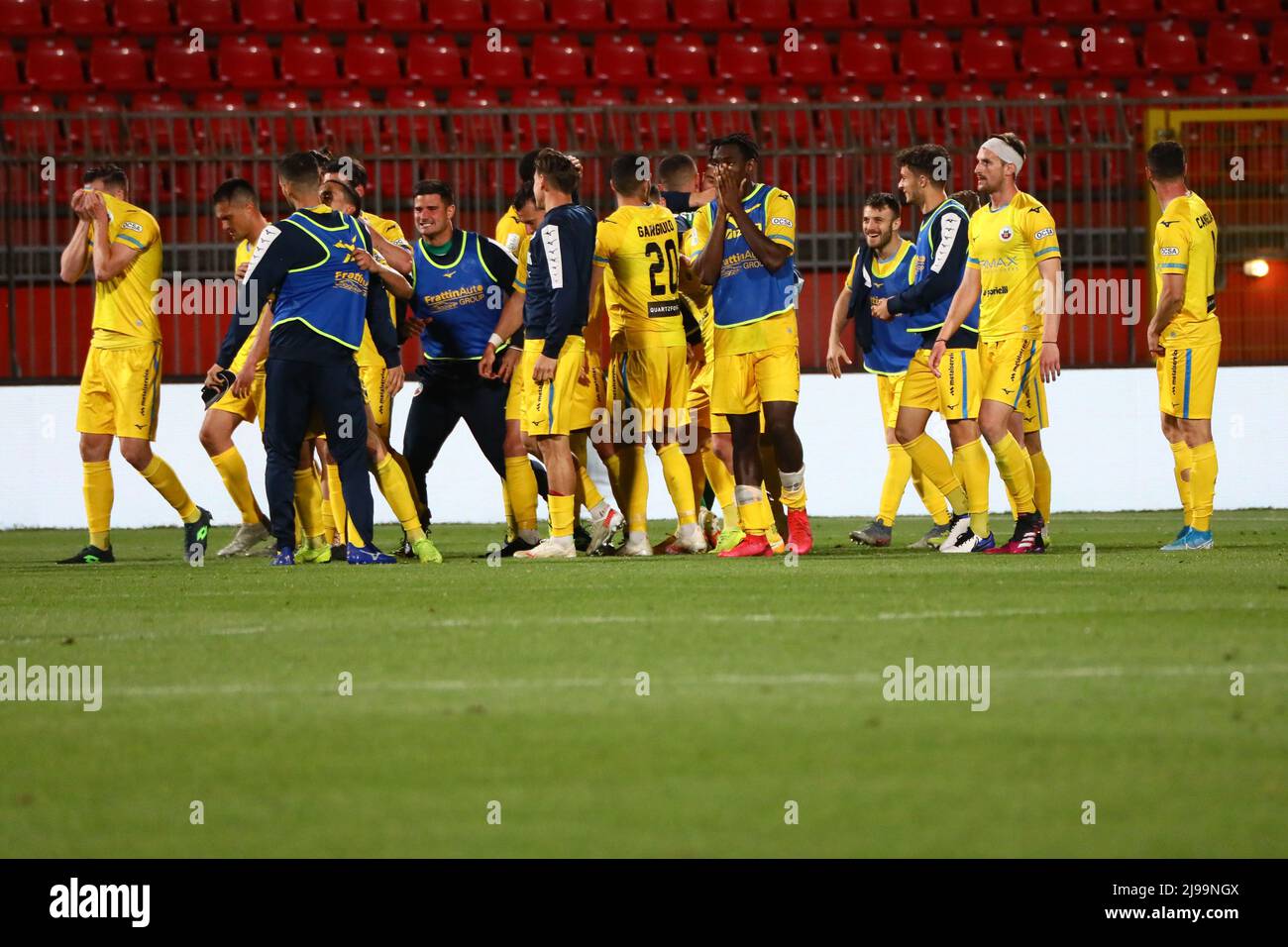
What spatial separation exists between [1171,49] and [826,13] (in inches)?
153

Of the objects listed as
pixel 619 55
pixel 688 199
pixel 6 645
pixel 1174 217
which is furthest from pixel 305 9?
pixel 6 645

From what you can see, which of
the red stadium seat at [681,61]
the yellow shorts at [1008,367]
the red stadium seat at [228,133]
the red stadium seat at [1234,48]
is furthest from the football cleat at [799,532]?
the red stadium seat at [1234,48]

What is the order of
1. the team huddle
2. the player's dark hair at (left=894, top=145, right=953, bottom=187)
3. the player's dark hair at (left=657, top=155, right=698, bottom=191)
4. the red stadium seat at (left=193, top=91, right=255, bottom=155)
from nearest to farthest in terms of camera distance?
the team huddle
the player's dark hair at (left=894, top=145, right=953, bottom=187)
the player's dark hair at (left=657, top=155, right=698, bottom=191)
the red stadium seat at (left=193, top=91, right=255, bottom=155)

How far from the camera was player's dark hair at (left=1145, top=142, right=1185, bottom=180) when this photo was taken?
33.1 ft

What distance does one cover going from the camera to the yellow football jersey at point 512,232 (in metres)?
11.3

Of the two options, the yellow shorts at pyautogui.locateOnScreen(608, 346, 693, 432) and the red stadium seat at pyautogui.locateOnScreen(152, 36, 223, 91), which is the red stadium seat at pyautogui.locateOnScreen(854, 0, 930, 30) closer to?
the red stadium seat at pyautogui.locateOnScreen(152, 36, 223, 91)

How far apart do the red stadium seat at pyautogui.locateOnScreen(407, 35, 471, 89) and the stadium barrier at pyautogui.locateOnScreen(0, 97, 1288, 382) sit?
376 cm

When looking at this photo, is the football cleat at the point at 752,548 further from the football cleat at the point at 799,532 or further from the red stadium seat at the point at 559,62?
the red stadium seat at the point at 559,62

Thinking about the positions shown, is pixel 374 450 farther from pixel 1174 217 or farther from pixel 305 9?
pixel 305 9

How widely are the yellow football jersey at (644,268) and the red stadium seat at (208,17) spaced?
11.5 m

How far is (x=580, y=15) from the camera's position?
20344 millimetres

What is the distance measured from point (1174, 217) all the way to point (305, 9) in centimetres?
1300

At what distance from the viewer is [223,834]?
Answer: 3.51 m

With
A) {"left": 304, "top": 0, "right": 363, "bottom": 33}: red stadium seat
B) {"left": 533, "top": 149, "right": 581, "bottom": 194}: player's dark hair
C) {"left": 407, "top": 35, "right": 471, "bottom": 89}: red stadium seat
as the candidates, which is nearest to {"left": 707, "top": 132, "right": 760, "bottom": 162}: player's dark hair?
{"left": 533, "top": 149, "right": 581, "bottom": 194}: player's dark hair
